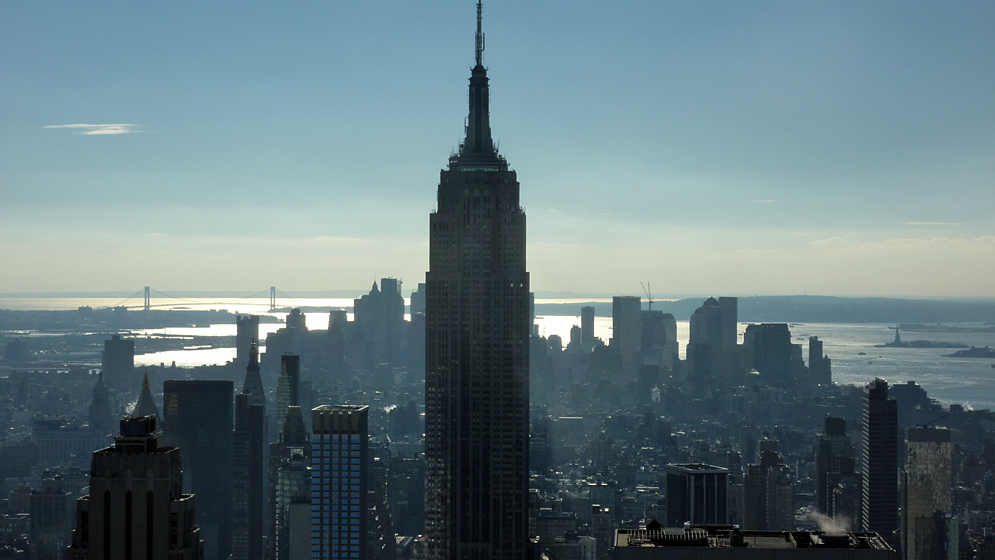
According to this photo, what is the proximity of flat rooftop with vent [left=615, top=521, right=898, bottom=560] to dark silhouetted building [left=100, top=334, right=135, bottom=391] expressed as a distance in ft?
232

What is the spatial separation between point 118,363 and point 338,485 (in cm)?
4574

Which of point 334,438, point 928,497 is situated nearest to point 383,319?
point 334,438

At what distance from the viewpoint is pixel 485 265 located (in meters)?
45.4

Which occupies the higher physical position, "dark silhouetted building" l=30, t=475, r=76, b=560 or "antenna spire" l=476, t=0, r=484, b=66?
"antenna spire" l=476, t=0, r=484, b=66

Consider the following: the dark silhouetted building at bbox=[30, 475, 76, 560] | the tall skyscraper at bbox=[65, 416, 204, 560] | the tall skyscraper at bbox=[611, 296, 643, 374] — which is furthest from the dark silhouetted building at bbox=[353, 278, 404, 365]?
the tall skyscraper at bbox=[65, 416, 204, 560]

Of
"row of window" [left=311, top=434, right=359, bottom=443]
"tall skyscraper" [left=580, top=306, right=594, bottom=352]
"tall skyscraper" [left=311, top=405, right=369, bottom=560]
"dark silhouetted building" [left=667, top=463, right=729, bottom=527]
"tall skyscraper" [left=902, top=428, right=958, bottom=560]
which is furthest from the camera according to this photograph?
"tall skyscraper" [left=580, top=306, right=594, bottom=352]

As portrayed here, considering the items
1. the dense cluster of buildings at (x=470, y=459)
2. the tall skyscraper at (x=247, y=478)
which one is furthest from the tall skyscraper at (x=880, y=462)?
the tall skyscraper at (x=247, y=478)

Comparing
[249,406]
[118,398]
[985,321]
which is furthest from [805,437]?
[118,398]

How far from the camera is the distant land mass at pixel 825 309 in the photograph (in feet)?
252

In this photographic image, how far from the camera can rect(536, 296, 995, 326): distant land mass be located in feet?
252

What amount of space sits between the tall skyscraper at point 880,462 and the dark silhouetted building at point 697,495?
21.3 feet

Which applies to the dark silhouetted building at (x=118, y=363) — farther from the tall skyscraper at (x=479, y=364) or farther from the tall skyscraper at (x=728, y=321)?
the tall skyscraper at (x=728, y=321)

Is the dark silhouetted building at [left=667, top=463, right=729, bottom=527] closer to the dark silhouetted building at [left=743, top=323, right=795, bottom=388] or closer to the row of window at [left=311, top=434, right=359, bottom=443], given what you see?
the row of window at [left=311, top=434, right=359, bottom=443]

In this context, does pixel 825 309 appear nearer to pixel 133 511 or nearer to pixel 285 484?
pixel 285 484
